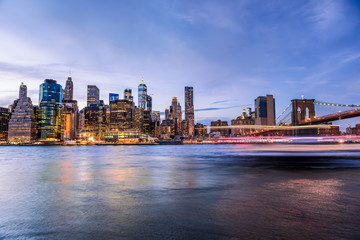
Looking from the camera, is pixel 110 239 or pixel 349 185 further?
pixel 349 185

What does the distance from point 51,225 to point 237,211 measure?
5.89 metres

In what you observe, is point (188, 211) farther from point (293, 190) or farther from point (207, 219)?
point (293, 190)

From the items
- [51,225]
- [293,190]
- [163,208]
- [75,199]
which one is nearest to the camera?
[51,225]

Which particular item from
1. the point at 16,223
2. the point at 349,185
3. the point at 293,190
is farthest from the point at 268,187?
the point at 16,223

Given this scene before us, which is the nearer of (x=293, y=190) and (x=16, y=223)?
(x=16, y=223)

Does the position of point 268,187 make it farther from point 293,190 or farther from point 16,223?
point 16,223

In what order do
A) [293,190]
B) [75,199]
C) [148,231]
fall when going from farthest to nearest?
[293,190]
[75,199]
[148,231]

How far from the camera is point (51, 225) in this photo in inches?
295

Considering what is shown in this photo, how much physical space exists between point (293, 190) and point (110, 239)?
9.45m

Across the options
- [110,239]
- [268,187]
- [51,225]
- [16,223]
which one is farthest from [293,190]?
[16,223]

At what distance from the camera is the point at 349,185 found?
13.7 m

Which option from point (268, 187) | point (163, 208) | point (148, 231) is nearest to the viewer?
point (148, 231)

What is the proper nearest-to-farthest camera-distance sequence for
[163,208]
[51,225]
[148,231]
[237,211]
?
[148,231] → [51,225] → [237,211] → [163,208]

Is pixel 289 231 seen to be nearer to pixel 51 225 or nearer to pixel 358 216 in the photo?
pixel 358 216
